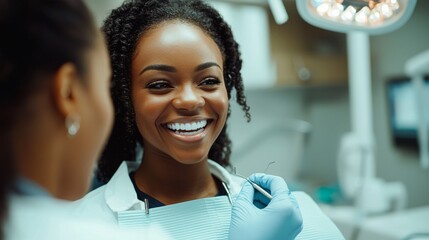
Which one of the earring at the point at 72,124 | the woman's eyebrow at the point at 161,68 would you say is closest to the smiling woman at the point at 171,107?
the woman's eyebrow at the point at 161,68

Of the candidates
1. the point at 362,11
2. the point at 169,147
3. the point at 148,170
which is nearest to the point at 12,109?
the point at 169,147

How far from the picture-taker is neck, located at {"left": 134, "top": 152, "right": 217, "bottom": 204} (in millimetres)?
938

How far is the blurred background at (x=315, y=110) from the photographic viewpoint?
1063 mm

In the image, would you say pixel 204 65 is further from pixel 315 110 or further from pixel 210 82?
pixel 315 110

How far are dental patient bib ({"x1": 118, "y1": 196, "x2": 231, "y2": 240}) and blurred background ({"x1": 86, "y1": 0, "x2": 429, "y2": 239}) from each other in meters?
0.12

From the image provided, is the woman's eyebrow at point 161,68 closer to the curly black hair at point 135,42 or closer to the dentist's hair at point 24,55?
the curly black hair at point 135,42

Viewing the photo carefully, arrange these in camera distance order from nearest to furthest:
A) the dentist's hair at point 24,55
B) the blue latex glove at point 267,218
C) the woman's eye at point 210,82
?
1. the dentist's hair at point 24,55
2. the blue latex glove at point 267,218
3. the woman's eye at point 210,82

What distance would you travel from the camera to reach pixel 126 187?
35.1 inches

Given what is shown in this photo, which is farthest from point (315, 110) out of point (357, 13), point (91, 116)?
point (91, 116)

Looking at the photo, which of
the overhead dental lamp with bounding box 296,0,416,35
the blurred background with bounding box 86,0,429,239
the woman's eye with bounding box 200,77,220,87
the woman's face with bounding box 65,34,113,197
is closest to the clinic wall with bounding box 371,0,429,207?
the blurred background with bounding box 86,0,429,239

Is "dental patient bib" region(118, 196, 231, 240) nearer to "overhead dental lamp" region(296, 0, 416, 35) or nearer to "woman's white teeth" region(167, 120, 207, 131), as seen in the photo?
"woman's white teeth" region(167, 120, 207, 131)

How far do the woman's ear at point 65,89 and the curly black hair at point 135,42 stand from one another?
1.17 feet

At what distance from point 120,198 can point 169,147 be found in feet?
0.47

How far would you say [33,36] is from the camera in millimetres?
469
